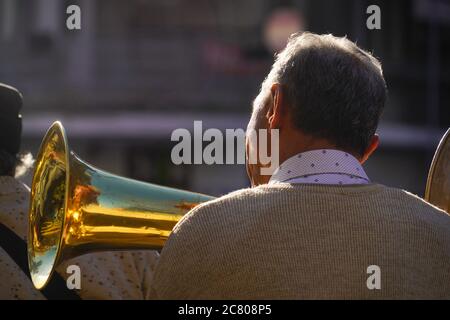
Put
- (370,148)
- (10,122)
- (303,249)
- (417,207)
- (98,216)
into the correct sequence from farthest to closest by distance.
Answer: (10,122), (98,216), (370,148), (417,207), (303,249)

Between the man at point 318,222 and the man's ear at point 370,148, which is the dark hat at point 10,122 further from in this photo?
the man's ear at point 370,148

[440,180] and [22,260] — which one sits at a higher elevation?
[440,180]

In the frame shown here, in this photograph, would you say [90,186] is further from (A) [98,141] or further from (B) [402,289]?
(A) [98,141]

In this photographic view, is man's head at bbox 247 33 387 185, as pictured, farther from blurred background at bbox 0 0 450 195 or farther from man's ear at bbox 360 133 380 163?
blurred background at bbox 0 0 450 195

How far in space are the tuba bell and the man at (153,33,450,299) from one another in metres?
0.49

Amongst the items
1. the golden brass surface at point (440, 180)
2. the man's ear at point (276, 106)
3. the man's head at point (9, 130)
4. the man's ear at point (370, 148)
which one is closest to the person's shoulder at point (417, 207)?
the man's ear at point (370, 148)

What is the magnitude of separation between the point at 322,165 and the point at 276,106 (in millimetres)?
177

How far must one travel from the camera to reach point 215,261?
6.44ft

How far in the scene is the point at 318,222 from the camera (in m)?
1.99

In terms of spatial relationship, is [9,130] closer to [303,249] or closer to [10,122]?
[10,122]

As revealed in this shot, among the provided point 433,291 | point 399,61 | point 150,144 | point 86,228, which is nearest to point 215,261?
point 433,291

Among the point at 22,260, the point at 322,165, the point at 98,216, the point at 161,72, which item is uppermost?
the point at 322,165

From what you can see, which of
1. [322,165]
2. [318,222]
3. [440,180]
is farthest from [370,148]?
[440,180]

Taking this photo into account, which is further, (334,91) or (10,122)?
(10,122)
